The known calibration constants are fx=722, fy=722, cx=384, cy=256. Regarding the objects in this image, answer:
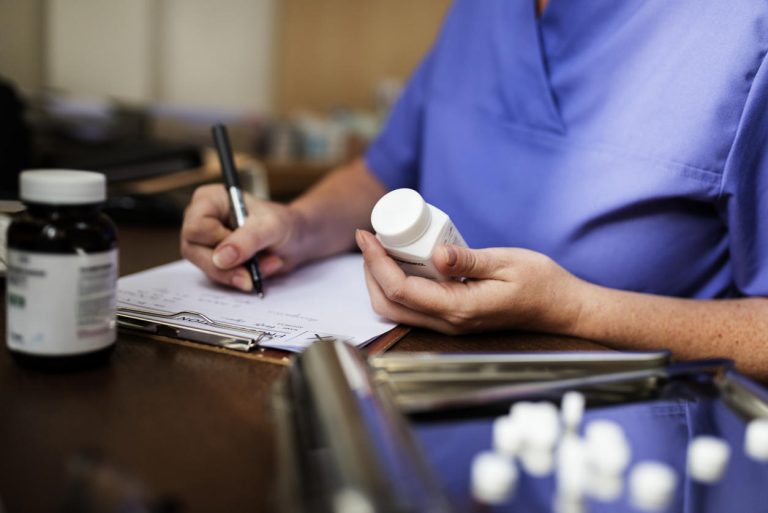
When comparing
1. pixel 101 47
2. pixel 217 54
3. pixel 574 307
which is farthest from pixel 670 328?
pixel 217 54

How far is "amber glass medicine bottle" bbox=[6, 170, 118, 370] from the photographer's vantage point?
40cm

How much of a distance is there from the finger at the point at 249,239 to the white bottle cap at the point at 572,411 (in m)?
0.33

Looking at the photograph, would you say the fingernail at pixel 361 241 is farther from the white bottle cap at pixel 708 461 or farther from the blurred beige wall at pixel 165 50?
the blurred beige wall at pixel 165 50

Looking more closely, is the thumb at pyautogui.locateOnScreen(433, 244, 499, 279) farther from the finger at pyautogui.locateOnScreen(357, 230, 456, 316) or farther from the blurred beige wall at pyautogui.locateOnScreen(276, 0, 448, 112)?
the blurred beige wall at pyautogui.locateOnScreen(276, 0, 448, 112)

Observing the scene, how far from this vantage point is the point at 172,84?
1943 millimetres

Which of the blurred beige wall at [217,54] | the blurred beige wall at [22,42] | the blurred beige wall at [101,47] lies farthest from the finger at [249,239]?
the blurred beige wall at [217,54]

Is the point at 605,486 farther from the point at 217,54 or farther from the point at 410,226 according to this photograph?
the point at 217,54

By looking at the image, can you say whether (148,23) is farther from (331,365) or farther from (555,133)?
(331,365)

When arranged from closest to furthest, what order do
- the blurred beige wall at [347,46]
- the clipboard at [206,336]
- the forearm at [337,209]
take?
the clipboard at [206,336]
the forearm at [337,209]
the blurred beige wall at [347,46]

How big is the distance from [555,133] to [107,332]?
1.57 feet

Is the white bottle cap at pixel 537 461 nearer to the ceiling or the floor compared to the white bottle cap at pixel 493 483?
nearer to the floor

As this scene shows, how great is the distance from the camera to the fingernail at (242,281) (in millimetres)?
628

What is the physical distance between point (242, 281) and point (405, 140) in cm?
39

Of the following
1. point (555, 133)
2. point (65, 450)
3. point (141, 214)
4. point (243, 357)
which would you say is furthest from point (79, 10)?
point (65, 450)
